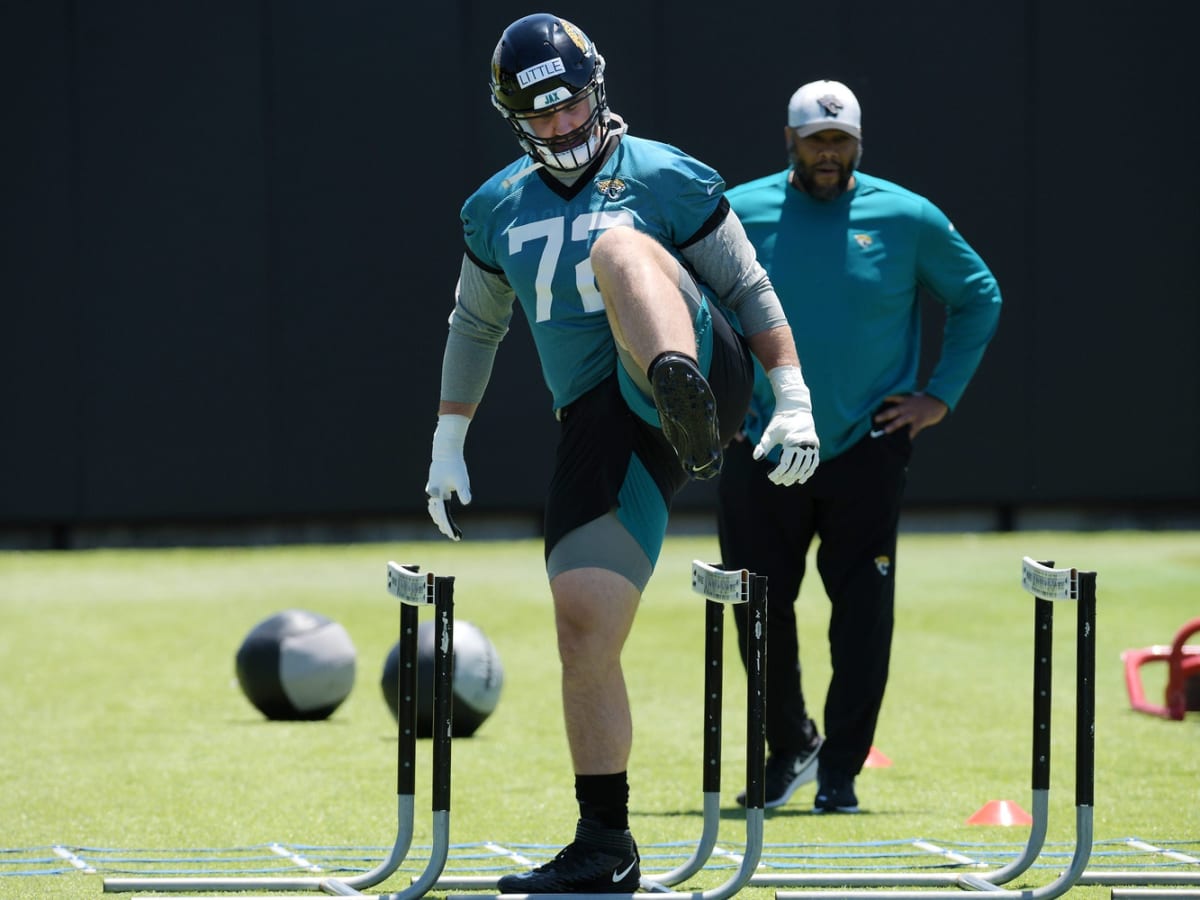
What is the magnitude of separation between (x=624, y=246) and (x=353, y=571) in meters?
8.92

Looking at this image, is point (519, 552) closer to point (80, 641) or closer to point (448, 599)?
point (80, 641)

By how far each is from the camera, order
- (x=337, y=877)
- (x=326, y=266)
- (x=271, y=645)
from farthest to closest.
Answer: (x=326, y=266), (x=271, y=645), (x=337, y=877)

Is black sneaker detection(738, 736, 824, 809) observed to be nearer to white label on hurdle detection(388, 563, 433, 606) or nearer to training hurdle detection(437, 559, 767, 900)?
training hurdle detection(437, 559, 767, 900)

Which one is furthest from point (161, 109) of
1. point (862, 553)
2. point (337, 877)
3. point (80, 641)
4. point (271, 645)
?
point (337, 877)

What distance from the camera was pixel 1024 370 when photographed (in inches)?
529

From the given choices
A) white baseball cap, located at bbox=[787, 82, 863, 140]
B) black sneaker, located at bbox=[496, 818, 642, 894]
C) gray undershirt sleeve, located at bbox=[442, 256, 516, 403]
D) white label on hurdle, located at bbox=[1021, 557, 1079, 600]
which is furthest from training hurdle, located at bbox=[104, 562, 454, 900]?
white baseball cap, located at bbox=[787, 82, 863, 140]

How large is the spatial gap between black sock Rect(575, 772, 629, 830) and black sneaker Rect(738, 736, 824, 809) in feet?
5.65

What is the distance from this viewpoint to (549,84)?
3875 millimetres

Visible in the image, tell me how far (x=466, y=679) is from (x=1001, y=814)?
2064mm

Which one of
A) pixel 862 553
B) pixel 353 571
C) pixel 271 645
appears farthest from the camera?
pixel 353 571

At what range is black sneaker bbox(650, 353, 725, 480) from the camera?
344 cm

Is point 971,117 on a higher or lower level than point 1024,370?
higher

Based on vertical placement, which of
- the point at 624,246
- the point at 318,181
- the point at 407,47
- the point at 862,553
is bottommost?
the point at 862,553

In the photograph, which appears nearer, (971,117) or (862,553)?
(862,553)
